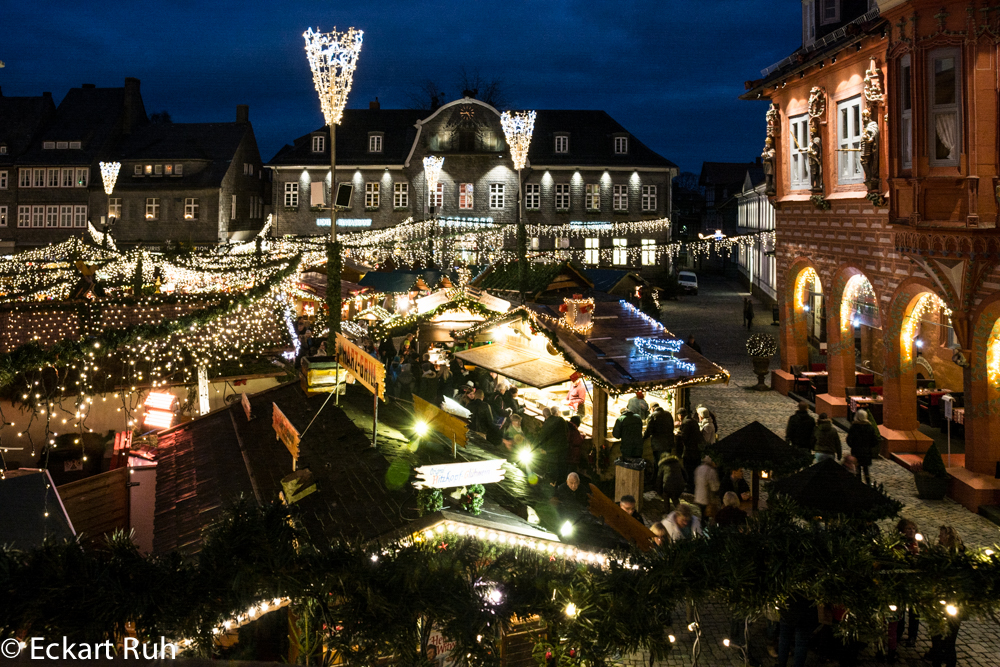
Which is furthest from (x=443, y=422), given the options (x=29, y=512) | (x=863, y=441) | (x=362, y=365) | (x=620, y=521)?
(x=863, y=441)

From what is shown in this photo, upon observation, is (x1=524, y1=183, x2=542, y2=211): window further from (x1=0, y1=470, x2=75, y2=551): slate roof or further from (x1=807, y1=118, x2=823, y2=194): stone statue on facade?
(x1=0, y1=470, x2=75, y2=551): slate roof

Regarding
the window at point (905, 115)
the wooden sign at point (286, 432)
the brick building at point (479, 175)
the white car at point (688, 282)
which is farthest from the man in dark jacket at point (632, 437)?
the white car at point (688, 282)

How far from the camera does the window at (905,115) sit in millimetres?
14219

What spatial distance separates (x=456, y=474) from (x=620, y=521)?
3177 millimetres

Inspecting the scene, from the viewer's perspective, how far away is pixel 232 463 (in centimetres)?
1107

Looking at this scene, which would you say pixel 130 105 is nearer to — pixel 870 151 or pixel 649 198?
pixel 649 198

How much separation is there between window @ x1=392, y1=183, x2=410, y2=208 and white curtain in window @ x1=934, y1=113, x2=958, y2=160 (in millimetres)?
40387

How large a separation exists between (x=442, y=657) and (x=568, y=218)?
1812 inches

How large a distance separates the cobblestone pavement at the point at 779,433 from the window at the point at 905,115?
18.8 ft

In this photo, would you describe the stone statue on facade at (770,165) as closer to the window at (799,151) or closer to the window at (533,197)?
the window at (799,151)

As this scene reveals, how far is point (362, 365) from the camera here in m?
10.8

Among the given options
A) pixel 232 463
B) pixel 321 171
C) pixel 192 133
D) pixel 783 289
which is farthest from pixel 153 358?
pixel 192 133

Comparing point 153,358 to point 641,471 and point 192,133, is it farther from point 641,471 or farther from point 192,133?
point 192,133

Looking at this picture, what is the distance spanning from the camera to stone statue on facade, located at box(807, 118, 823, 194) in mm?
19625
